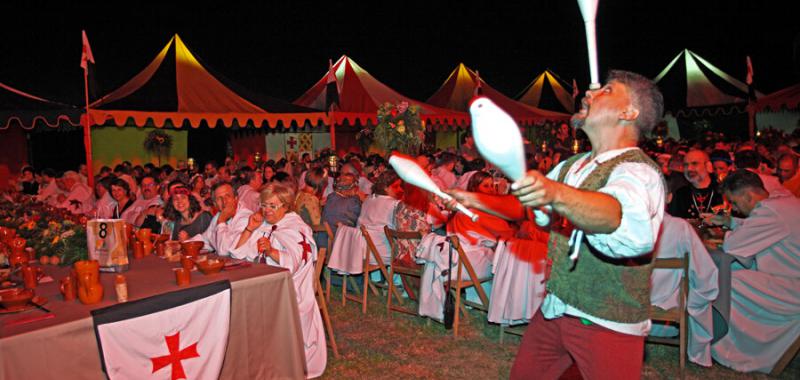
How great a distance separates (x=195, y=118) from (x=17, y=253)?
7.04m

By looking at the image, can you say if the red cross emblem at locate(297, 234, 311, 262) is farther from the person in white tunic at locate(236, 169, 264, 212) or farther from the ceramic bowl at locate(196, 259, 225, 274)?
the person in white tunic at locate(236, 169, 264, 212)

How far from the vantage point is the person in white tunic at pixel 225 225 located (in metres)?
4.01

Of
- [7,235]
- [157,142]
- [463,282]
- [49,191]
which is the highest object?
[157,142]

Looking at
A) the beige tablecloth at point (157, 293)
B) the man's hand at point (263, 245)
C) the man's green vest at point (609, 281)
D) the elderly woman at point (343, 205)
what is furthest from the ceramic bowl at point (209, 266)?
the elderly woman at point (343, 205)

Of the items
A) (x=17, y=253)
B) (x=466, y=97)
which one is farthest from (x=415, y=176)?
(x=466, y=97)

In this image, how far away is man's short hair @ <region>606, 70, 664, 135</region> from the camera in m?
1.72

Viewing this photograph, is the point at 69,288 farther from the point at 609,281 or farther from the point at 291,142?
the point at 291,142

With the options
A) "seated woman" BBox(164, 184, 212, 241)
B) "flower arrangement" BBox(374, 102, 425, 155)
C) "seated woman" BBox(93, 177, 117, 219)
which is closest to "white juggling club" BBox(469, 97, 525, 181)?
"seated woman" BBox(164, 184, 212, 241)

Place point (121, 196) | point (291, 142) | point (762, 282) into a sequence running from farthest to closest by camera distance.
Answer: point (291, 142) → point (121, 196) → point (762, 282)

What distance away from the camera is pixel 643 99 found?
5.64 feet

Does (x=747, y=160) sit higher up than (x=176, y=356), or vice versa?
(x=747, y=160)

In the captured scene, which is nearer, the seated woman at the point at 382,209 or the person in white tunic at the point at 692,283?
the person in white tunic at the point at 692,283

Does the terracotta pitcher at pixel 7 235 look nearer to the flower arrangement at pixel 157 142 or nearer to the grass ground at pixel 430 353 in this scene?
the grass ground at pixel 430 353

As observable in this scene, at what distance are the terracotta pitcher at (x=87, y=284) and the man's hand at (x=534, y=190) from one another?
247 centimetres
